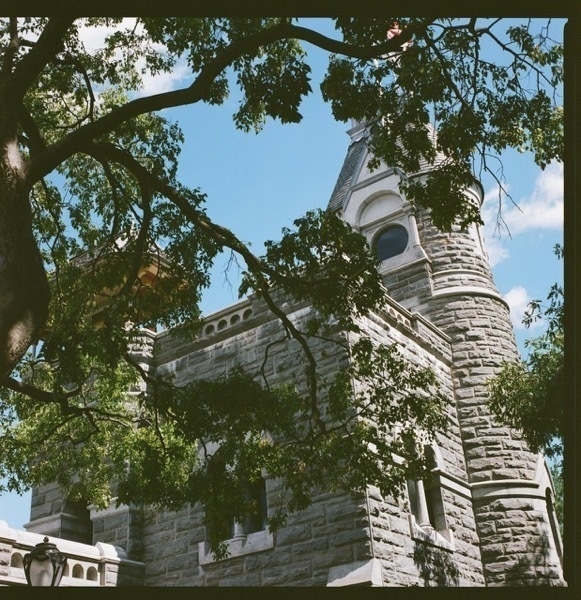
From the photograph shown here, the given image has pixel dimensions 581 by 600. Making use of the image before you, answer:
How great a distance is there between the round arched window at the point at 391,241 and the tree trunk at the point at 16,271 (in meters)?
13.4

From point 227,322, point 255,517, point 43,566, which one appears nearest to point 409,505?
point 255,517

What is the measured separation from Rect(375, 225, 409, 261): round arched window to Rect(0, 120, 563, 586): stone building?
18 cm

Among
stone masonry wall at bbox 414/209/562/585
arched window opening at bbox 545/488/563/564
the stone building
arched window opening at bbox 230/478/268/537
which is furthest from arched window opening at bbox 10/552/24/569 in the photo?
arched window opening at bbox 545/488/563/564

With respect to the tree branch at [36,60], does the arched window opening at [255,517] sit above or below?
below

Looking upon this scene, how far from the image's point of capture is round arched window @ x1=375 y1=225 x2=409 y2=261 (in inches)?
707

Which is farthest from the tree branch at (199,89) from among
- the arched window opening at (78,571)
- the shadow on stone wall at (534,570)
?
the shadow on stone wall at (534,570)

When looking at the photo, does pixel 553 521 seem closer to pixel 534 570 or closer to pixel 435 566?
pixel 534 570

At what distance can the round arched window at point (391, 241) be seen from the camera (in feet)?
58.9

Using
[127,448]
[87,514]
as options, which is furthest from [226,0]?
[87,514]

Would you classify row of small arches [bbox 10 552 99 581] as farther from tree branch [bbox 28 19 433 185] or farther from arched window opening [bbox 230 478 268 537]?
tree branch [bbox 28 19 433 185]

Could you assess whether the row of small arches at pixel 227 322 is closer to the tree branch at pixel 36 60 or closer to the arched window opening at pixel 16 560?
the arched window opening at pixel 16 560

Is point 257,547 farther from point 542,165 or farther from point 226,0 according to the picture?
point 226,0

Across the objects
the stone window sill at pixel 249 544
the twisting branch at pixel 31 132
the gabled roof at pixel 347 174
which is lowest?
the stone window sill at pixel 249 544

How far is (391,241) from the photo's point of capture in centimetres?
1828
